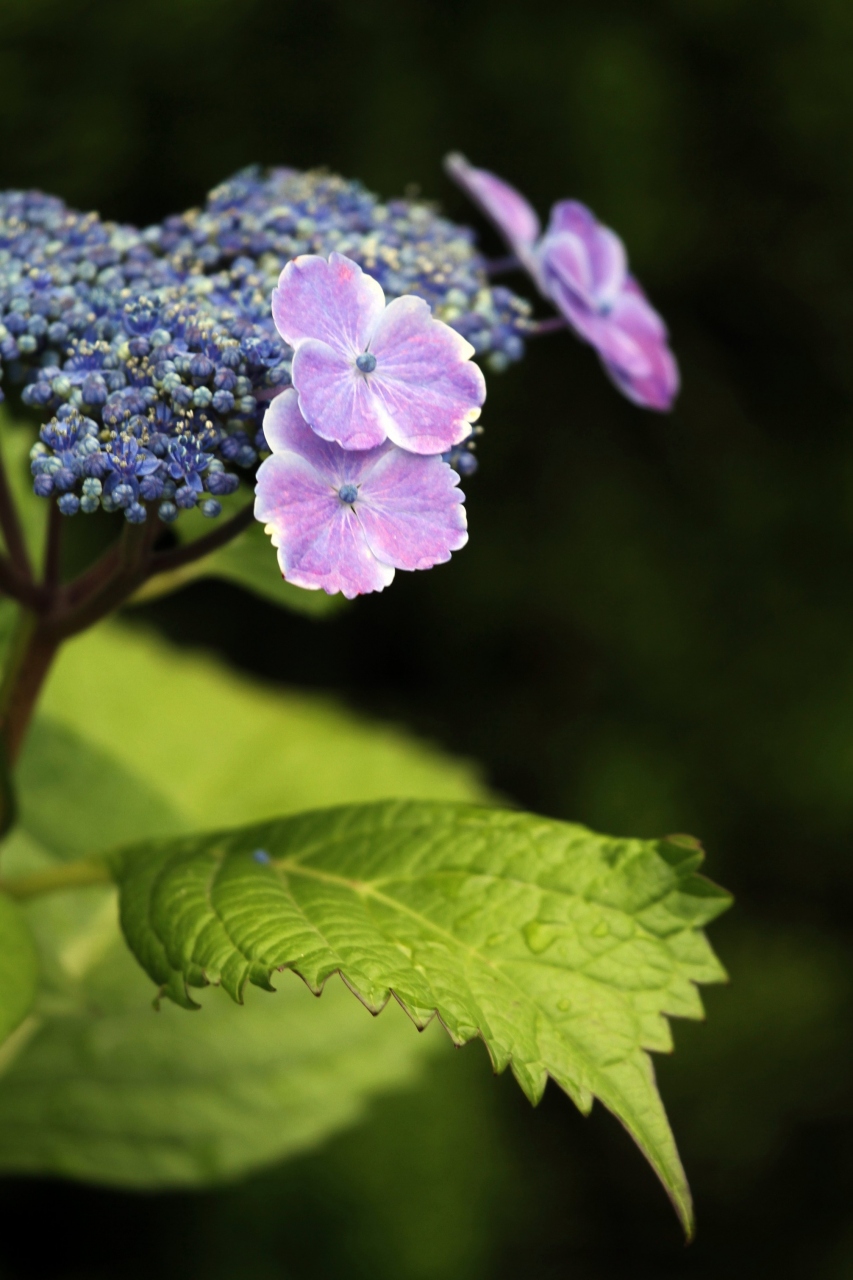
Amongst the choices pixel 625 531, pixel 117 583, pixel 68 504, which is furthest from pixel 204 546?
pixel 625 531

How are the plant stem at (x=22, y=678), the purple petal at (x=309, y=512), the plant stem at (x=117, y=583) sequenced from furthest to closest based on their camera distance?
the plant stem at (x=22, y=678) → the plant stem at (x=117, y=583) → the purple petal at (x=309, y=512)

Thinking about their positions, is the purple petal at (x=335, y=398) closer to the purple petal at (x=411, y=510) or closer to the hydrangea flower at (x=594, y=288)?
the purple petal at (x=411, y=510)

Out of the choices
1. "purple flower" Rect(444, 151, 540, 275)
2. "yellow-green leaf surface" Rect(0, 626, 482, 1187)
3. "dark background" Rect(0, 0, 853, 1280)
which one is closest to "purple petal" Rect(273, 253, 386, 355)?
"purple flower" Rect(444, 151, 540, 275)

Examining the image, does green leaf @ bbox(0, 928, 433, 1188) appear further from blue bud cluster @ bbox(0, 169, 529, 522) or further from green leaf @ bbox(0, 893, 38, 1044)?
blue bud cluster @ bbox(0, 169, 529, 522)

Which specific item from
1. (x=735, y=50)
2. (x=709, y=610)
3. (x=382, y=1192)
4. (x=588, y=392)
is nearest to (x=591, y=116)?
(x=735, y=50)

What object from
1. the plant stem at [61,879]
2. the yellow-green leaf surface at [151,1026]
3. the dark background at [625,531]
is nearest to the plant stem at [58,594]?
the plant stem at [61,879]

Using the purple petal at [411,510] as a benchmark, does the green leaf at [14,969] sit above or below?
below
